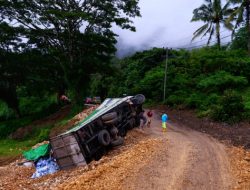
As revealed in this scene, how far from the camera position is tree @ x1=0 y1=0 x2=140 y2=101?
113 feet

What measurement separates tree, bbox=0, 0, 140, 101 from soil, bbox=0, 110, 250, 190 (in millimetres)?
15554

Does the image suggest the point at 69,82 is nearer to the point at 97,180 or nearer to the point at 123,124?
the point at 123,124

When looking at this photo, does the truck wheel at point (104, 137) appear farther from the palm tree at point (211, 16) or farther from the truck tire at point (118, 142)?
the palm tree at point (211, 16)

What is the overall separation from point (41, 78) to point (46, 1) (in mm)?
12072

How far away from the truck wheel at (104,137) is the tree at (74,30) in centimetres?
1555

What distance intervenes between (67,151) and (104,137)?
220 centimetres

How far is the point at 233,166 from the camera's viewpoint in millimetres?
15672

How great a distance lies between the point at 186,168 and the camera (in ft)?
49.7

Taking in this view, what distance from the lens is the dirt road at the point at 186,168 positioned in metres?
13.3

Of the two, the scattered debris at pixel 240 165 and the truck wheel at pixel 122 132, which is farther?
the truck wheel at pixel 122 132

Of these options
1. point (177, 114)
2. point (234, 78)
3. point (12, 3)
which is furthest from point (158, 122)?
point (12, 3)

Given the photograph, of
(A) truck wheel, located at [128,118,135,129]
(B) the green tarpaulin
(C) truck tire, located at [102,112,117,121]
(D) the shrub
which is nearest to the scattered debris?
(C) truck tire, located at [102,112,117,121]

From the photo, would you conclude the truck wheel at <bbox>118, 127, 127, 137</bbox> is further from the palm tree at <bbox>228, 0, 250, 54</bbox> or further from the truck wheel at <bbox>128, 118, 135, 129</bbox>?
the palm tree at <bbox>228, 0, 250, 54</bbox>

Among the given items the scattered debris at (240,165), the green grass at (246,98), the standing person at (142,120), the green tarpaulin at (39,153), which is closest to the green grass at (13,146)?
the green tarpaulin at (39,153)
